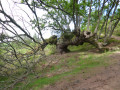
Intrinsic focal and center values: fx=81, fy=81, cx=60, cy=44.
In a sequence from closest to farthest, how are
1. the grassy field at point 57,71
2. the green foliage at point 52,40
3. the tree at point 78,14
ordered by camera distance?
1. the grassy field at point 57,71
2. the tree at point 78,14
3. the green foliage at point 52,40

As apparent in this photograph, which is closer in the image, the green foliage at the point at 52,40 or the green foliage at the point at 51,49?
the green foliage at the point at 51,49

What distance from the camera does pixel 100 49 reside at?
7.46 m

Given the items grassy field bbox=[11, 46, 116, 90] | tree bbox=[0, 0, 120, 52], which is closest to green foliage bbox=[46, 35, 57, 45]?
tree bbox=[0, 0, 120, 52]

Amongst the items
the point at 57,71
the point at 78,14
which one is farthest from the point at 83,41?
the point at 57,71

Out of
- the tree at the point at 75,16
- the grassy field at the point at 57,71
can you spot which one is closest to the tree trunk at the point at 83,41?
the tree at the point at 75,16

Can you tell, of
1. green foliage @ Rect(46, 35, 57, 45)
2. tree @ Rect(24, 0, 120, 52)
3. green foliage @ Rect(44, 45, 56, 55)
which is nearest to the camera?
tree @ Rect(24, 0, 120, 52)

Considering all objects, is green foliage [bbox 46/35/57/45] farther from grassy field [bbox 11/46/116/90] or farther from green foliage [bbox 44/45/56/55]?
grassy field [bbox 11/46/116/90]

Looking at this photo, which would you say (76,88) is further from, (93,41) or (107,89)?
(93,41)

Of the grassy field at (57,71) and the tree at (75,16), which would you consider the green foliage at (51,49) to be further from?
the grassy field at (57,71)

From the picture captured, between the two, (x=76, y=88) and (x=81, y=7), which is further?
(x=81, y=7)

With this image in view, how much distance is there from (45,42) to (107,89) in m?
7.53

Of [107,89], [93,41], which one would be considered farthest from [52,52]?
[107,89]

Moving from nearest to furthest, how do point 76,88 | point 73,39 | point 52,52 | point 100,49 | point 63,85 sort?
1. point 76,88
2. point 63,85
3. point 100,49
4. point 73,39
5. point 52,52

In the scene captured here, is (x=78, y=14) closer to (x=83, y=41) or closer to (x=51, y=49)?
(x=83, y=41)
